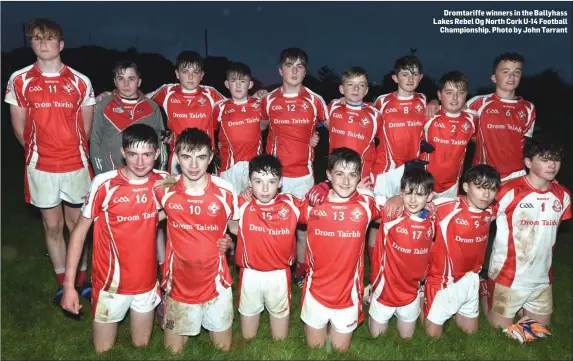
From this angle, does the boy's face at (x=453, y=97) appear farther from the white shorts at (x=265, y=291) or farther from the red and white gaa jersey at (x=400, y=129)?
the white shorts at (x=265, y=291)

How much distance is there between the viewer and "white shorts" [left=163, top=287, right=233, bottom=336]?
3717 mm

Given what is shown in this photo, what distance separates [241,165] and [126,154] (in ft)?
6.37

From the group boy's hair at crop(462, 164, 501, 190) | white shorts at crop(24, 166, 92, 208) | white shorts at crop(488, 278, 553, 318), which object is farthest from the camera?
white shorts at crop(24, 166, 92, 208)

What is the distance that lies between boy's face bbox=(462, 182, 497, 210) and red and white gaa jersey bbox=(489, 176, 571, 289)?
317 millimetres

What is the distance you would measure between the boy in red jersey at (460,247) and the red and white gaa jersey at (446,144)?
87 cm

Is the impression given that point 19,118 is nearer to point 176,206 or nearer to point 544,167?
point 176,206

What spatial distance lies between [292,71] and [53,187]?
8.92ft

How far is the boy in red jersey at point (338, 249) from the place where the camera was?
3746 millimetres

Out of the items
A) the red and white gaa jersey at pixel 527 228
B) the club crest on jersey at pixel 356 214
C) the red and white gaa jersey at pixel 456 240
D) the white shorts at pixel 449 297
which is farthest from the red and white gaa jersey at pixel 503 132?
the club crest on jersey at pixel 356 214

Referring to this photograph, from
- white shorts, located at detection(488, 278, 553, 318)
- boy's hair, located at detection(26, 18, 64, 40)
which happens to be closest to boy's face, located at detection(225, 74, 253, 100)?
boy's hair, located at detection(26, 18, 64, 40)

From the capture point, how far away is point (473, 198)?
403 cm

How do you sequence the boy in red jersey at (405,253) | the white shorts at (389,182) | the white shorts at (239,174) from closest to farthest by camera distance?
the boy in red jersey at (405,253)
the white shorts at (389,182)
the white shorts at (239,174)

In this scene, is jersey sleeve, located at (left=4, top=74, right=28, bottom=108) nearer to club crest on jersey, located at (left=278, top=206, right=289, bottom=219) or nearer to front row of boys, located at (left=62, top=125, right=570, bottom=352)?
front row of boys, located at (left=62, top=125, right=570, bottom=352)

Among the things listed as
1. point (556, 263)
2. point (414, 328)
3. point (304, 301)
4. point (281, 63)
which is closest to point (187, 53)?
point (281, 63)
